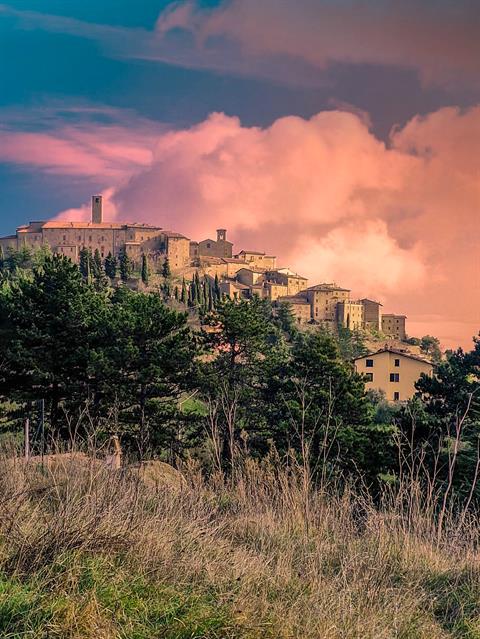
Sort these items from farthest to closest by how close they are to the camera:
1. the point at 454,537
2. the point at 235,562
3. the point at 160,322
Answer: the point at 160,322
the point at 454,537
the point at 235,562

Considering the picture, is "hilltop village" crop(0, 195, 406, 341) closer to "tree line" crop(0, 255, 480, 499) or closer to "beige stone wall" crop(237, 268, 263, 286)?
"beige stone wall" crop(237, 268, 263, 286)

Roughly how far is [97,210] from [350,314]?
48.6 meters

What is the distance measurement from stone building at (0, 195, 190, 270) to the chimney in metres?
4.90

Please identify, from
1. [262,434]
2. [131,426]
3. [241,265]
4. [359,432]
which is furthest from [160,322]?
[241,265]

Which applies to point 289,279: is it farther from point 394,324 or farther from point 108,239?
point 108,239

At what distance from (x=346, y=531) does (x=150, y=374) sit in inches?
637

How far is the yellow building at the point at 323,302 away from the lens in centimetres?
9669

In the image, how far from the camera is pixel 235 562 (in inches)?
132

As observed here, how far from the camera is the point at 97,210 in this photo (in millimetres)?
109125

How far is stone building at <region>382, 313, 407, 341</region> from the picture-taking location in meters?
106

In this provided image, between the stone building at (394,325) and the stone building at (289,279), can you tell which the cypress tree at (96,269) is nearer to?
the stone building at (289,279)

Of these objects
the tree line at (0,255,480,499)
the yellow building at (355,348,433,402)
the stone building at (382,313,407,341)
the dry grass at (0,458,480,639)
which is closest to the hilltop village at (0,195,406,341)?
the stone building at (382,313,407,341)

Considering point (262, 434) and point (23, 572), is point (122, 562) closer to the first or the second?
point (23, 572)

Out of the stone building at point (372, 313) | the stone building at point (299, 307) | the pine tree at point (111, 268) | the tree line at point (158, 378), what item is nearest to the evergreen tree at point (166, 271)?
Answer: the pine tree at point (111, 268)
